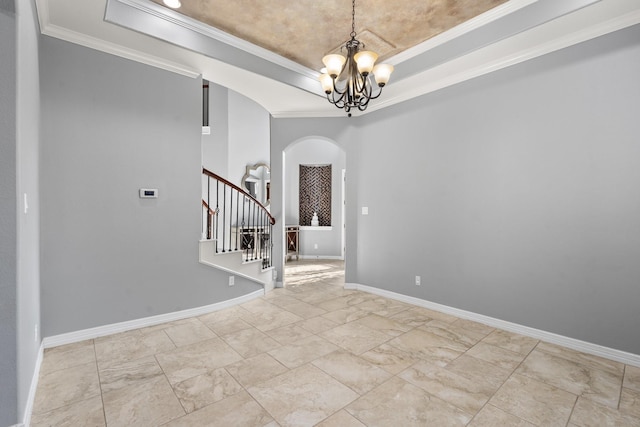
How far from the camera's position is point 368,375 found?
2.30m

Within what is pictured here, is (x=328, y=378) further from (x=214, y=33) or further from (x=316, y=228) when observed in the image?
(x=316, y=228)

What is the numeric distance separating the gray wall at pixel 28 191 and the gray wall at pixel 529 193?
3.85 meters

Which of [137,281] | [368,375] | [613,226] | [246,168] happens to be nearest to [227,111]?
[246,168]

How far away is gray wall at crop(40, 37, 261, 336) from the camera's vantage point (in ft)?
8.98

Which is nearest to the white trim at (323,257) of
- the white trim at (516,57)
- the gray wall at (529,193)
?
the gray wall at (529,193)

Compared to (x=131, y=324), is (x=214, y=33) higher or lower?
higher

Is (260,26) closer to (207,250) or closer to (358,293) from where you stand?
(207,250)

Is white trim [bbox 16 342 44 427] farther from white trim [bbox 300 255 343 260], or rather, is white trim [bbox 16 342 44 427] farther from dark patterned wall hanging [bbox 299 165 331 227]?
dark patterned wall hanging [bbox 299 165 331 227]

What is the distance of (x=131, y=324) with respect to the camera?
10.2 feet

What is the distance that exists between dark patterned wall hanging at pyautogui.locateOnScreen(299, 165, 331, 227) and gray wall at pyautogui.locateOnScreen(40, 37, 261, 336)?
177 inches

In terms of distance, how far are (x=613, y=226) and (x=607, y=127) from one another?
0.88 m

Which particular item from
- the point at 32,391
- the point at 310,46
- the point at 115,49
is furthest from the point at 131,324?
the point at 310,46
